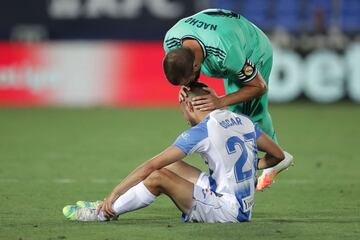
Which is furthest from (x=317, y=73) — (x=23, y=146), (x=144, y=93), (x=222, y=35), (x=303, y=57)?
(x=222, y=35)

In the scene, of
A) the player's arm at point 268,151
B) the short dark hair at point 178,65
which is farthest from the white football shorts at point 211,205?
the short dark hair at point 178,65

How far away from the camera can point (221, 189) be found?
20.5 feet

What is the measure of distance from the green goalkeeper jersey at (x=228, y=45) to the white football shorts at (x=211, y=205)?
931mm

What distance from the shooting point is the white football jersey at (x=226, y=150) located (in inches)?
243

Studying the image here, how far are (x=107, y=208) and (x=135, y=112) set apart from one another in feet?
34.5

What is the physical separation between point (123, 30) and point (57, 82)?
9.53 ft

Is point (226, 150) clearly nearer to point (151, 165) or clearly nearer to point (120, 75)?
point (151, 165)

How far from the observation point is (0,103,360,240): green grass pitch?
6242 millimetres

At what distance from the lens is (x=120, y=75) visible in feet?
56.9

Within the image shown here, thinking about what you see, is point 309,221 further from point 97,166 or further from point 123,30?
point 123,30

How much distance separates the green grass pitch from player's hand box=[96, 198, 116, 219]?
6 cm

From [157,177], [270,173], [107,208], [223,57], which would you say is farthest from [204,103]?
[270,173]

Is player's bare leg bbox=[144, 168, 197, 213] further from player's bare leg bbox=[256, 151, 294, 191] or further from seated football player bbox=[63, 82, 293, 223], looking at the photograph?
player's bare leg bbox=[256, 151, 294, 191]

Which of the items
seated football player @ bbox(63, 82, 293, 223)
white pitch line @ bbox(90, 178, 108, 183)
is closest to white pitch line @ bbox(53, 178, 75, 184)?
white pitch line @ bbox(90, 178, 108, 183)
